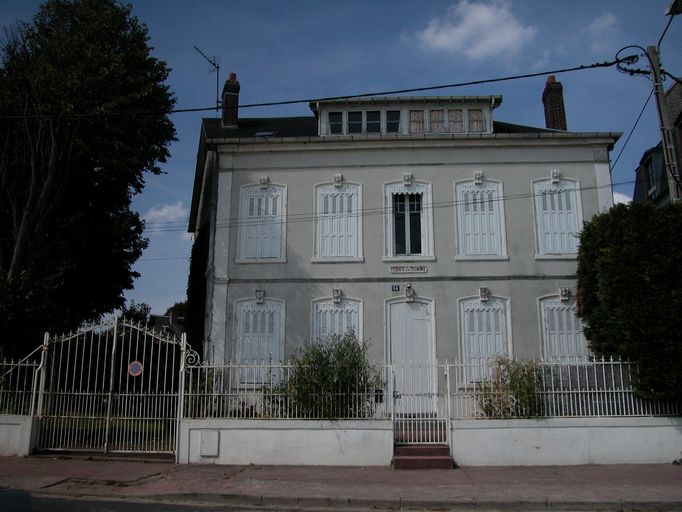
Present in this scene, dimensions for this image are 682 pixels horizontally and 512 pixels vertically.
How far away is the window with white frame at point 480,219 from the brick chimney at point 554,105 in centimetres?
358

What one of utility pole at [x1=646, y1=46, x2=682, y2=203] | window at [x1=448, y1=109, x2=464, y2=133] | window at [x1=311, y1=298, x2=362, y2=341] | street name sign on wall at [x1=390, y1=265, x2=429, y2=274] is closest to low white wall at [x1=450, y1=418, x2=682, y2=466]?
utility pole at [x1=646, y1=46, x2=682, y2=203]

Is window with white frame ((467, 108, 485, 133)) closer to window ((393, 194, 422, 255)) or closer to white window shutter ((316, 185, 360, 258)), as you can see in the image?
window ((393, 194, 422, 255))

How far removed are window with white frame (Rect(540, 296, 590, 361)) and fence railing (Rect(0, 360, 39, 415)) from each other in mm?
11232

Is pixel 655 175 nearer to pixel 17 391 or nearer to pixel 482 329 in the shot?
pixel 482 329

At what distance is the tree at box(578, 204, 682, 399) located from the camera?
1065cm

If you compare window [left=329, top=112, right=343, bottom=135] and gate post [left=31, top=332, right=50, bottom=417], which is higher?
window [left=329, top=112, right=343, bottom=135]

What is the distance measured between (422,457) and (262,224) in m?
7.49

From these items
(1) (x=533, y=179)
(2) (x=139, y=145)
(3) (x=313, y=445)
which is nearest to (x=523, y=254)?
(1) (x=533, y=179)

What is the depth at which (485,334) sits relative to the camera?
47.5ft

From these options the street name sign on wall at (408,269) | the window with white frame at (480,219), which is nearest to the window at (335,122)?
the window with white frame at (480,219)

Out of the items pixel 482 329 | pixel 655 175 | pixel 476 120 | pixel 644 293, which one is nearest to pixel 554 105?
pixel 476 120

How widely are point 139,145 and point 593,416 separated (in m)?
13.5

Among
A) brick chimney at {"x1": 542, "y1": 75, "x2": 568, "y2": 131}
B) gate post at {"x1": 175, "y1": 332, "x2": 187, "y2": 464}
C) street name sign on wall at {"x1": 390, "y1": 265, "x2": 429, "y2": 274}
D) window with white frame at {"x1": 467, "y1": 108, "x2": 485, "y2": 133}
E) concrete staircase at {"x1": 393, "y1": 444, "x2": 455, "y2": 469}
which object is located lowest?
concrete staircase at {"x1": 393, "y1": 444, "x2": 455, "y2": 469}

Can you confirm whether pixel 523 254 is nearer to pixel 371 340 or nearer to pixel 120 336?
pixel 371 340
